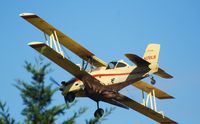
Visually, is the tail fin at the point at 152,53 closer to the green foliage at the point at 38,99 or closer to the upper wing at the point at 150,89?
the upper wing at the point at 150,89

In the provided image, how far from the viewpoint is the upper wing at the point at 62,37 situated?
28.8 m

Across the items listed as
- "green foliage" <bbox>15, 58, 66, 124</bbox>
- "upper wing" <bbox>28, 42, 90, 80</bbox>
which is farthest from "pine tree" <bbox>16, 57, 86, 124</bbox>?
"upper wing" <bbox>28, 42, 90, 80</bbox>

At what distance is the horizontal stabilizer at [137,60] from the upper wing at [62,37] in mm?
3074

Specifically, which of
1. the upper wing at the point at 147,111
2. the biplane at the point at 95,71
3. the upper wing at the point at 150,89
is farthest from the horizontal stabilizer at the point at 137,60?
the upper wing at the point at 150,89

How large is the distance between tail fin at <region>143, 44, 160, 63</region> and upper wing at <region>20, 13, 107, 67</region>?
294 centimetres

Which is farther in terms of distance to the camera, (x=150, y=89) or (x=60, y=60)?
(x=150, y=89)

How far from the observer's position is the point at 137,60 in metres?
28.3

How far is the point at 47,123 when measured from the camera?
1405cm

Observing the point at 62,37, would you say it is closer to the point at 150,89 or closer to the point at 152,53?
the point at 152,53

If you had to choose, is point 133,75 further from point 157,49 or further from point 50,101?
point 50,101

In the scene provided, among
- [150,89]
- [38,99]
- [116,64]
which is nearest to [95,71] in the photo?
[116,64]

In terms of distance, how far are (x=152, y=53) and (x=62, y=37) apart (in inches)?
186

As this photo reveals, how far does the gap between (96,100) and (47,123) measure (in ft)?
52.9

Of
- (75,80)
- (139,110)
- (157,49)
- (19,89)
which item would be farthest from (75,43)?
(19,89)
